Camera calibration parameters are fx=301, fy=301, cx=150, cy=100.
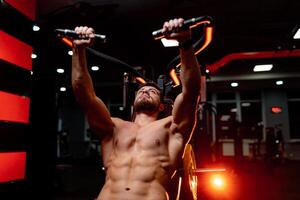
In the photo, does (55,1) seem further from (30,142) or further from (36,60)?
(30,142)

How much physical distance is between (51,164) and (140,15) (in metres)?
3.05

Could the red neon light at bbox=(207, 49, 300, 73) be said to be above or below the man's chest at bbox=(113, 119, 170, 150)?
above

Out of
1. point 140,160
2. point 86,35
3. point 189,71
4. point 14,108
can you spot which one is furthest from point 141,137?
point 14,108

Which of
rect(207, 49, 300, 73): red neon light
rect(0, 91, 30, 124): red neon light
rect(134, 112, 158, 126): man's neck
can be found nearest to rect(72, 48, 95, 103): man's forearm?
rect(134, 112, 158, 126): man's neck

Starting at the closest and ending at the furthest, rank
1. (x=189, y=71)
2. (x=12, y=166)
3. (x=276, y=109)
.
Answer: (x=189, y=71) → (x=12, y=166) → (x=276, y=109)

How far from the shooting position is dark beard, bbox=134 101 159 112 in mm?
2306

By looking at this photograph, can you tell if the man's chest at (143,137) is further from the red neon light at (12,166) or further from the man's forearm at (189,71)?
the red neon light at (12,166)

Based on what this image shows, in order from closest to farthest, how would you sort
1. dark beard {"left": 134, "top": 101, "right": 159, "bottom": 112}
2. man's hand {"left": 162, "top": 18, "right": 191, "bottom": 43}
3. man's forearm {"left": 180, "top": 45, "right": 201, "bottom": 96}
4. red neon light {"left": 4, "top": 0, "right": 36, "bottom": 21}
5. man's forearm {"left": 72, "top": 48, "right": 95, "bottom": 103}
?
man's hand {"left": 162, "top": 18, "right": 191, "bottom": 43}
man's forearm {"left": 180, "top": 45, "right": 201, "bottom": 96}
man's forearm {"left": 72, "top": 48, "right": 95, "bottom": 103}
dark beard {"left": 134, "top": 101, "right": 159, "bottom": 112}
red neon light {"left": 4, "top": 0, "right": 36, "bottom": 21}

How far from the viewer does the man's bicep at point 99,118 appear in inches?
82.3

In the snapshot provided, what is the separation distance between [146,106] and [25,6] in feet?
9.65

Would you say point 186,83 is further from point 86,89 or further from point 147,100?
point 86,89

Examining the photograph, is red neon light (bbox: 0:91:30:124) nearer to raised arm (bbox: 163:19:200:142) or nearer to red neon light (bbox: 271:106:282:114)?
raised arm (bbox: 163:19:200:142)

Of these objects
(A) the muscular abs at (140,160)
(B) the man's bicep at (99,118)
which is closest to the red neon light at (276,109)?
(A) the muscular abs at (140,160)

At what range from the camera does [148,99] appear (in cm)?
232
